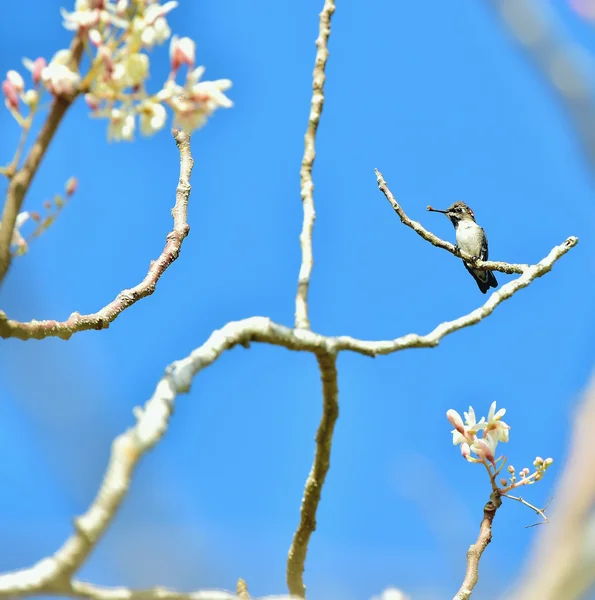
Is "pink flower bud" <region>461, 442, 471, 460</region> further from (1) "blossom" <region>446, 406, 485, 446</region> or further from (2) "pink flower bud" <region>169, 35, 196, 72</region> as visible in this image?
(2) "pink flower bud" <region>169, 35, 196, 72</region>

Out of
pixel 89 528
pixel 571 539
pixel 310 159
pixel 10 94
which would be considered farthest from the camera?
pixel 310 159

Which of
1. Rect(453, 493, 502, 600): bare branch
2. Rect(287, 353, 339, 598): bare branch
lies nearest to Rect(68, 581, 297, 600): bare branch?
Rect(287, 353, 339, 598): bare branch

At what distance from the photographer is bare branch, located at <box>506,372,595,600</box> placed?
1127mm

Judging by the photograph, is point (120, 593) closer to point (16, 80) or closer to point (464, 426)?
point (16, 80)

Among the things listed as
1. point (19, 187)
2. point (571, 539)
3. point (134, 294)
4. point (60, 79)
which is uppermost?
point (134, 294)

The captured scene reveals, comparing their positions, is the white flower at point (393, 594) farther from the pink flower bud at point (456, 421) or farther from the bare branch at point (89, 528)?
the pink flower bud at point (456, 421)

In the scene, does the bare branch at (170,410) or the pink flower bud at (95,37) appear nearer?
the bare branch at (170,410)

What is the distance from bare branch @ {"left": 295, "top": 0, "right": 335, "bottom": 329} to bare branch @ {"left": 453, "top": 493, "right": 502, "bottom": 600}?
1458 mm

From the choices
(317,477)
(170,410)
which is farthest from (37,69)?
(317,477)

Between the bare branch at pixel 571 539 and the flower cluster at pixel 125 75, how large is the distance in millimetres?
1589

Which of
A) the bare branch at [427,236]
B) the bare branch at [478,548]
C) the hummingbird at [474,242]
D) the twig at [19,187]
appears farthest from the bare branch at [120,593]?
the hummingbird at [474,242]

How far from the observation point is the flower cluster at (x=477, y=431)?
4.37 m

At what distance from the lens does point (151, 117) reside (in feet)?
8.45

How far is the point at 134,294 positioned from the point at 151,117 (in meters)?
1.86
